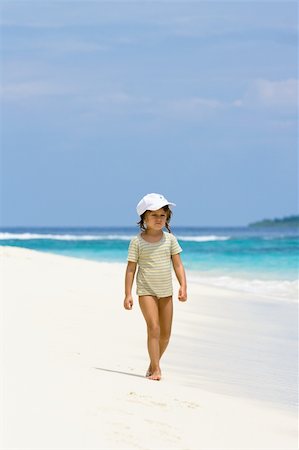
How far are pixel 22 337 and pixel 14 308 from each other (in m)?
1.79

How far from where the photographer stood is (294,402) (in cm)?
664

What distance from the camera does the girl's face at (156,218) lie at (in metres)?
6.93

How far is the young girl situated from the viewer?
6.98 meters

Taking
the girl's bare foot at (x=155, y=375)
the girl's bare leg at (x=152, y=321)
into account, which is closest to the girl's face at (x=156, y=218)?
the girl's bare leg at (x=152, y=321)

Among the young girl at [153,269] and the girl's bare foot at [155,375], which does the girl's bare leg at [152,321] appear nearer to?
the young girl at [153,269]

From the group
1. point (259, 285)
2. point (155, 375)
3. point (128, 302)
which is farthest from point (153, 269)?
point (259, 285)

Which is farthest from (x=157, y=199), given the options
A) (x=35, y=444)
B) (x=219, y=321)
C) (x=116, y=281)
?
(x=116, y=281)

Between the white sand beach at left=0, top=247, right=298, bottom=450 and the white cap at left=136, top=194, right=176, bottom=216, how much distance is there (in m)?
1.24

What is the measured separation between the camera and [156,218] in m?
6.94

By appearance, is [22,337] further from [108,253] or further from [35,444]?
[108,253]

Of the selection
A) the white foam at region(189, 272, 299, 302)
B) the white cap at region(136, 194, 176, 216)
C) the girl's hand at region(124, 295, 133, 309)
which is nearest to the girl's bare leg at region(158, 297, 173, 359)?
the girl's hand at region(124, 295, 133, 309)

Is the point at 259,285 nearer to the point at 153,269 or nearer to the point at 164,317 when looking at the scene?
the point at 164,317

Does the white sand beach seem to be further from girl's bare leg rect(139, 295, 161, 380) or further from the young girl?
the young girl

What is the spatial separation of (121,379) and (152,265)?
1.09m
